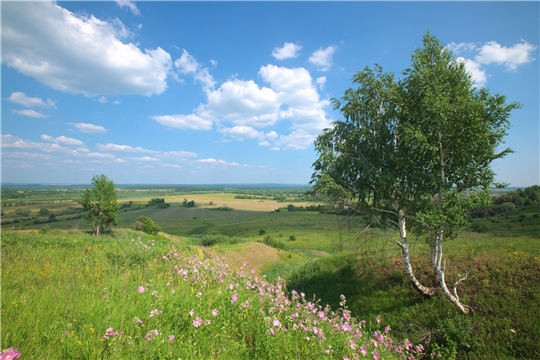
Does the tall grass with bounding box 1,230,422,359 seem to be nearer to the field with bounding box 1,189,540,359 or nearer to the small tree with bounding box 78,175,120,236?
the field with bounding box 1,189,540,359

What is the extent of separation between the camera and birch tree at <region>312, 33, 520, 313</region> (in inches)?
393

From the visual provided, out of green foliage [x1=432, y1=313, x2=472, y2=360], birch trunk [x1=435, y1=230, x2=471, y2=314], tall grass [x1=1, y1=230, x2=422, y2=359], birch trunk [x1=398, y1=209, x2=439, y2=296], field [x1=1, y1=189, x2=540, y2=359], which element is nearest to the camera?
tall grass [x1=1, y1=230, x2=422, y2=359]

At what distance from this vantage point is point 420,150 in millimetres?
10203

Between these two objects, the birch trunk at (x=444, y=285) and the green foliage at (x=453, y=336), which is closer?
the green foliage at (x=453, y=336)

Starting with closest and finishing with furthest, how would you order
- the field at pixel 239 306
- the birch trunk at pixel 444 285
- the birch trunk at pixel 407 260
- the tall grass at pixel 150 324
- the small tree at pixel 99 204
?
the tall grass at pixel 150 324
the field at pixel 239 306
the birch trunk at pixel 444 285
the birch trunk at pixel 407 260
the small tree at pixel 99 204

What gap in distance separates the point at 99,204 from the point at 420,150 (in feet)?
208

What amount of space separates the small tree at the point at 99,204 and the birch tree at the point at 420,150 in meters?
59.0

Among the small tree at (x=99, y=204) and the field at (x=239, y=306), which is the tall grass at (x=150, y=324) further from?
the small tree at (x=99, y=204)

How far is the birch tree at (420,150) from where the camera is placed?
998cm

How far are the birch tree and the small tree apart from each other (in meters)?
59.0

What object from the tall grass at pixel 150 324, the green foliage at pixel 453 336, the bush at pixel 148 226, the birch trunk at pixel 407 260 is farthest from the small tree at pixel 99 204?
the green foliage at pixel 453 336

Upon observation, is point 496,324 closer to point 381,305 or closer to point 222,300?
point 381,305

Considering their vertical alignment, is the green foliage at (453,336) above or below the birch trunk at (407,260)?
below

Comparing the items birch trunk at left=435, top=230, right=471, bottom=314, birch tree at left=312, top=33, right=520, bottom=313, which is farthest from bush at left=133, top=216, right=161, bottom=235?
birch trunk at left=435, top=230, right=471, bottom=314
